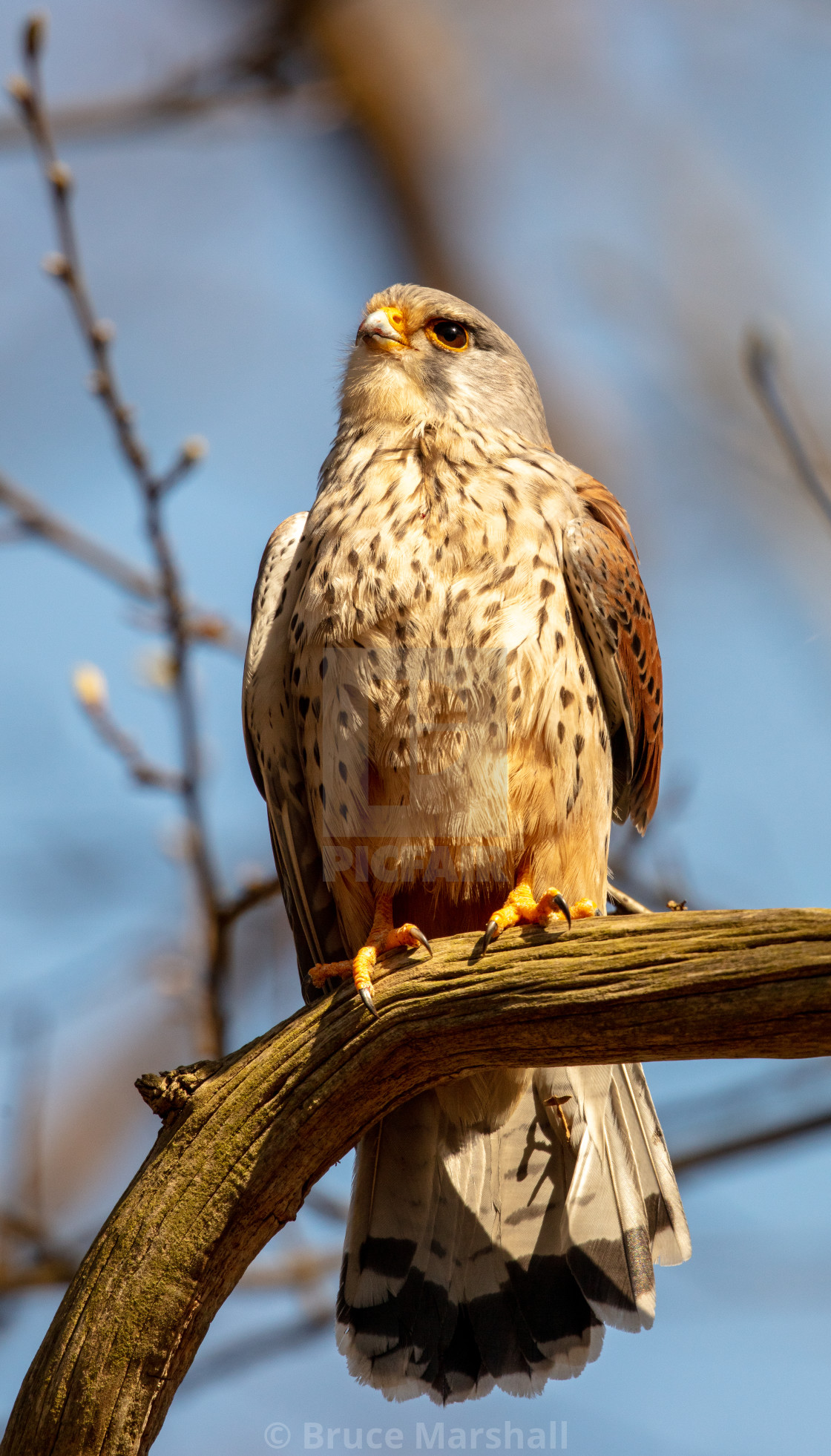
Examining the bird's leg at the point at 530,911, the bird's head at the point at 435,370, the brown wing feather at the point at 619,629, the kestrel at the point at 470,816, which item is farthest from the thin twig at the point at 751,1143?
the bird's head at the point at 435,370

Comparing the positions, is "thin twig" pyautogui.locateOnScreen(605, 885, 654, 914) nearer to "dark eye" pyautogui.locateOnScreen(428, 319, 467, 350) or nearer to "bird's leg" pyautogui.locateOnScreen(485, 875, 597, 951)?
"bird's leg" pyautogui.locateOnScreen(485, 875, 597, 951)

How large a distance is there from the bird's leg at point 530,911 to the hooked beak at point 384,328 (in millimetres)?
1616

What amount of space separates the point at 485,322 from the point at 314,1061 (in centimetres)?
236

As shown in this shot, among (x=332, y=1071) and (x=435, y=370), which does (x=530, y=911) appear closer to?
(x=332, y=1071)

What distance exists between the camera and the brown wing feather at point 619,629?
325 cm

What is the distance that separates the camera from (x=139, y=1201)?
8.21 feet

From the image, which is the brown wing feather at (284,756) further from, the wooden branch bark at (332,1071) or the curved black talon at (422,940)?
the wooden branch bark at (332,1071)

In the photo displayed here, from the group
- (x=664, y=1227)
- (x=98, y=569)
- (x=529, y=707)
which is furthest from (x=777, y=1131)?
(x=98, y=569)

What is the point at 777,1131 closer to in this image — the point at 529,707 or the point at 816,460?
the point at 529,707

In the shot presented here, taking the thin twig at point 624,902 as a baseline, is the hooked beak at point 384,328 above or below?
above

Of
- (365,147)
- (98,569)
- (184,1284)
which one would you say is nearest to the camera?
(184,1284)

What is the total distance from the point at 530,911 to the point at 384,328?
180cm

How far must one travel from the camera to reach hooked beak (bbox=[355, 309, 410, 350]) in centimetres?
373

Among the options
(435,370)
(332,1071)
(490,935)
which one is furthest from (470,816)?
(435,370)
